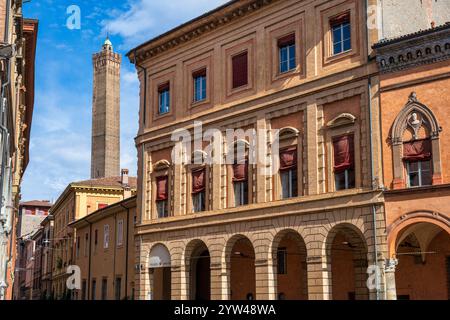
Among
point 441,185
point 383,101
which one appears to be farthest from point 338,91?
point 441,185

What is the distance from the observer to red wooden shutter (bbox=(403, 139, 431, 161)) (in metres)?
21.8

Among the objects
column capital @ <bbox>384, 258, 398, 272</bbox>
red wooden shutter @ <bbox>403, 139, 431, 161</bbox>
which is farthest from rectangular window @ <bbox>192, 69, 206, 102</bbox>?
column capital @ <bbox>384, 258, 398, 272</bbox>

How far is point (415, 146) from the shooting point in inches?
867

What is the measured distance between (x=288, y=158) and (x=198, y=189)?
5.91m

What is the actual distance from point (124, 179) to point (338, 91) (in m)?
35.0

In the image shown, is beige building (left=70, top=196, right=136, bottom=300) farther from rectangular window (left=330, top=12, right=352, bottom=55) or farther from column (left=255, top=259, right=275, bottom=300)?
rectangular window (left=330, top=12, right=352, bottom=55)

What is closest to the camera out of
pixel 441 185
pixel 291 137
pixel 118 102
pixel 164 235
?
pixel 441 185

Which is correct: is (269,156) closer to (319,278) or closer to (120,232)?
(319,278)

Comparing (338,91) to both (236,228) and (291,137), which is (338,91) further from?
(236,228)

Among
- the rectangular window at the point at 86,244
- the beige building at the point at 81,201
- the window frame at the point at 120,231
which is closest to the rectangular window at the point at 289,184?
the window frame at the point at 120,231

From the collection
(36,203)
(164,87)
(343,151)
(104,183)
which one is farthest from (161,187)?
(36,203)

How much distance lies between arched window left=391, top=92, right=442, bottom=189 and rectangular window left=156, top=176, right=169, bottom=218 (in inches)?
528
